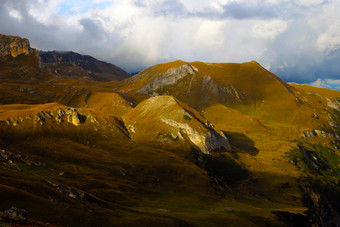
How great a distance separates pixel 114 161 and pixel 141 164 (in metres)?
18.2

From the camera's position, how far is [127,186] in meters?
143

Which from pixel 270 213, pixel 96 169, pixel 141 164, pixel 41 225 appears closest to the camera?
pixel 41 225

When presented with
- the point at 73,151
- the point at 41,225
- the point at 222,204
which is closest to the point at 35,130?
the point at 73,151

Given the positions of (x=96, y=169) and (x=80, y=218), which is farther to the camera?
(x=96, y=169)

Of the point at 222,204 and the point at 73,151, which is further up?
the point at 73,151

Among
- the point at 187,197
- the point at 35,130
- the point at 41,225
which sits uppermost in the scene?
the point at 35,130

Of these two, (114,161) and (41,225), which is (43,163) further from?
(41,225)

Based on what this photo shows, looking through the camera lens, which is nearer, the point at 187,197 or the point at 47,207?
the point at 47,207

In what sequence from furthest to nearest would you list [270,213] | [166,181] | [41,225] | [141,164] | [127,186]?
[141,164]
[166,181]
[127,186]
[270,213]
[41,225]

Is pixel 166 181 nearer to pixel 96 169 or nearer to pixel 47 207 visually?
pixel 96 169

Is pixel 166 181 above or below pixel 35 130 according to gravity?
below

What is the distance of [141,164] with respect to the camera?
189 m

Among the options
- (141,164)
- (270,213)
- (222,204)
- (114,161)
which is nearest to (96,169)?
(114,161)

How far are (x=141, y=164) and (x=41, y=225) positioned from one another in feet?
496
